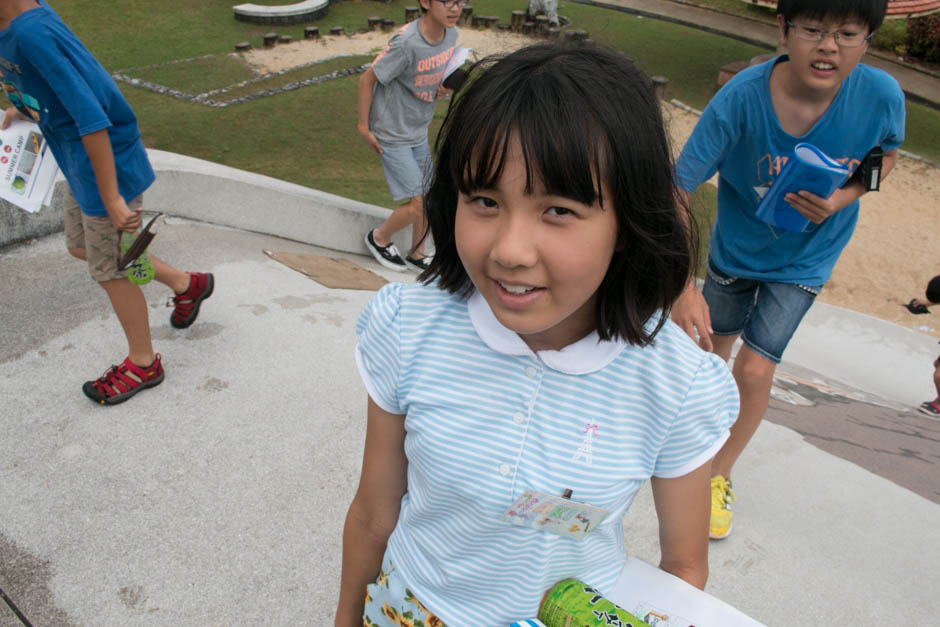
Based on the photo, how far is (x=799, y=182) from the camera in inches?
89.9

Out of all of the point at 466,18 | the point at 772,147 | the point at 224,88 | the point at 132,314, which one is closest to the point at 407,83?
the point at 132,314

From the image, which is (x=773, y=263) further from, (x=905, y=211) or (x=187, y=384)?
(x=905, y=211)

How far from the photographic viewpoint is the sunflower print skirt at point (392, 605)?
50.7 inches

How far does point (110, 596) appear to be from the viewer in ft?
7.05

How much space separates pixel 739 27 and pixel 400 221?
13.9 metres

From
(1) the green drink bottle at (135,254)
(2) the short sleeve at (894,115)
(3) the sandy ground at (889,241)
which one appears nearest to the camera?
(2) the short sleeve at (894,115)

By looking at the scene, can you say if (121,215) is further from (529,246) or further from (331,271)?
(529,246)

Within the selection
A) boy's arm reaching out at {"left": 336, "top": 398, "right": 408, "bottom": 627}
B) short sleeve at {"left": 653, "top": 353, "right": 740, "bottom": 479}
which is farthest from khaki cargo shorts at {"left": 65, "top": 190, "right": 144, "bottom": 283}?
short sleeve at {"left": 653, "top": 353, "right": 740, "bottom": 479}

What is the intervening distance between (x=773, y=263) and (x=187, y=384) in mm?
2264

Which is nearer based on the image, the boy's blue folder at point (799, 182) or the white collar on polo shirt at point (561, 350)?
the white collar on polo shirt at point (561, 350)

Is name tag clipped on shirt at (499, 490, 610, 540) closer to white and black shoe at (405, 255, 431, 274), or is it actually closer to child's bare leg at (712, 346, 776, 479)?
child's bare leg at (712, 346, 776, 479)

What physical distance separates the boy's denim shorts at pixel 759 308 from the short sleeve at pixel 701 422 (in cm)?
128

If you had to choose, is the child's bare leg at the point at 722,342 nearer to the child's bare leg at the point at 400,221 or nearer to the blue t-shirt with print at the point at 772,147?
the blue t-shirt with print at the point at 772,147

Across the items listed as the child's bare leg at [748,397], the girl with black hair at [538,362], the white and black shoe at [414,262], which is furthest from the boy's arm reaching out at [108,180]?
the white and black shoe at [414,262]
